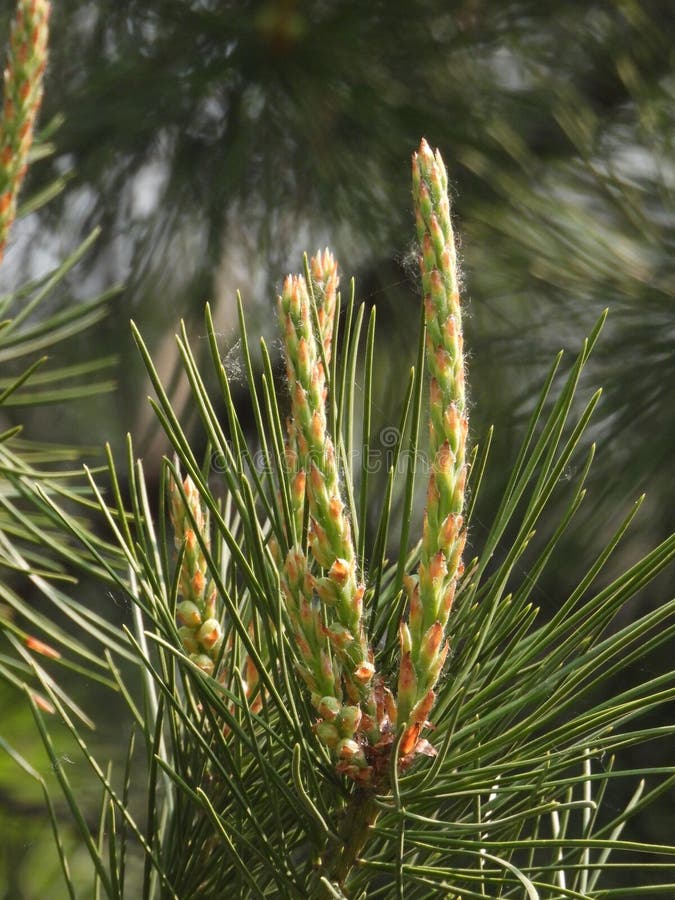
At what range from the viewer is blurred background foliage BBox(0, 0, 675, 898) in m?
0.89

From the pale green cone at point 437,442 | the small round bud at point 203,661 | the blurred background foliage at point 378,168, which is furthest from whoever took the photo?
the blurred background foliage at point 378,168

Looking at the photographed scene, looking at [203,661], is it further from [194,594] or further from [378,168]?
[378,168]

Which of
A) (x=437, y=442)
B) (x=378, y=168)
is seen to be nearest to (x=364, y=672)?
(x=437, y=442)

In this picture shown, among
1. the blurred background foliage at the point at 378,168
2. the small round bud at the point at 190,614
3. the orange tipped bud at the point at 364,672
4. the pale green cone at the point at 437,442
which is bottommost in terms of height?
the blurred background foliage at the point at 378,168

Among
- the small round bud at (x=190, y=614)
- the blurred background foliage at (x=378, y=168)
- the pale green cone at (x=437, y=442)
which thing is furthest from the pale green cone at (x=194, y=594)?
the blurred background foliage at (x=378, y=168)

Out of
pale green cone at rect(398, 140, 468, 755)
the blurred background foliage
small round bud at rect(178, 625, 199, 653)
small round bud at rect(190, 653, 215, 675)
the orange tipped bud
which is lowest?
the blurred background foliage

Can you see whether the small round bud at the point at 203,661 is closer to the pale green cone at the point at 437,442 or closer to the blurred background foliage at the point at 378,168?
the pale green cone at the point at 437,442

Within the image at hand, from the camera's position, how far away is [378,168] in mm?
955

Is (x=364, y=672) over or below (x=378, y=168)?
over

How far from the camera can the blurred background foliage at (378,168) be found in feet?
2.93

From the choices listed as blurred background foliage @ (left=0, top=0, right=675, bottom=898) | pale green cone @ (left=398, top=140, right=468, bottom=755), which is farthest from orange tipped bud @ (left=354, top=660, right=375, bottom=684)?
blurred background foliage @ (left=0, top=0, right=675, bottom=898)

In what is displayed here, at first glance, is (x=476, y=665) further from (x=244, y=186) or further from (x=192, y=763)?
(x=244, y=186)

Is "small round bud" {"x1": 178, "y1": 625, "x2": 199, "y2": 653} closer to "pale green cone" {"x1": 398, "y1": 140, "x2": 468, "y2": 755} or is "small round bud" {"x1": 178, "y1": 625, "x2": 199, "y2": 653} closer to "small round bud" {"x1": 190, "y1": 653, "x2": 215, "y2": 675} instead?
"small round bud" {"x1": 190, "y1": 653, "x2": 215, "y2": 675}

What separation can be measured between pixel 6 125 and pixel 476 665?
0.95 feet
